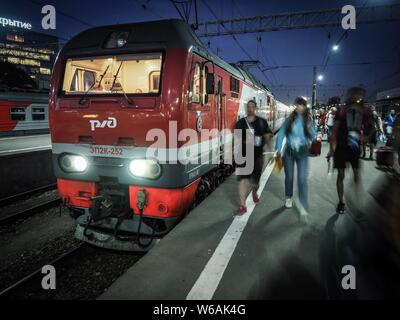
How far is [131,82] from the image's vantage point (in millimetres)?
4637

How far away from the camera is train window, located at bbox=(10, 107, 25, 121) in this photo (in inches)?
796

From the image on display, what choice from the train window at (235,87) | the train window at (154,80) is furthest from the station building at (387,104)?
the train window at (154,80)

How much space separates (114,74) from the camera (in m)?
4.71

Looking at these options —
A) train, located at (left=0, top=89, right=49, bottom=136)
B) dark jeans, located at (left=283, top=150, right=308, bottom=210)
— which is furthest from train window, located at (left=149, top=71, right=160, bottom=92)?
train, located at (left=0, top=89, right=49, bottom=136)

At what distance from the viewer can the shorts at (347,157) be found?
4.79 meters

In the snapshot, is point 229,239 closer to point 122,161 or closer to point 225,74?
point 122,161

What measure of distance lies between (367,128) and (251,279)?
17.0 ft

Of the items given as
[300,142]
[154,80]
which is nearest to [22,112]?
[154,80]

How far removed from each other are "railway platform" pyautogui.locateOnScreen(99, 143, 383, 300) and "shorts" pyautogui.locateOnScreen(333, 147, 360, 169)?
2.32 feet

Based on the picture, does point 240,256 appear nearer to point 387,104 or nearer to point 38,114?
point 38,114

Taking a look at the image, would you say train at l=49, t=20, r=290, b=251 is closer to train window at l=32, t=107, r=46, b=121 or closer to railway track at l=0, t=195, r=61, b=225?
railway track at l=0, t=195, r=61, b=225

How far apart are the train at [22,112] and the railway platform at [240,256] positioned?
19.0m

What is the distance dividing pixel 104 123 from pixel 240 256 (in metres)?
2.61

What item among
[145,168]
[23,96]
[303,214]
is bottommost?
[303,214]
